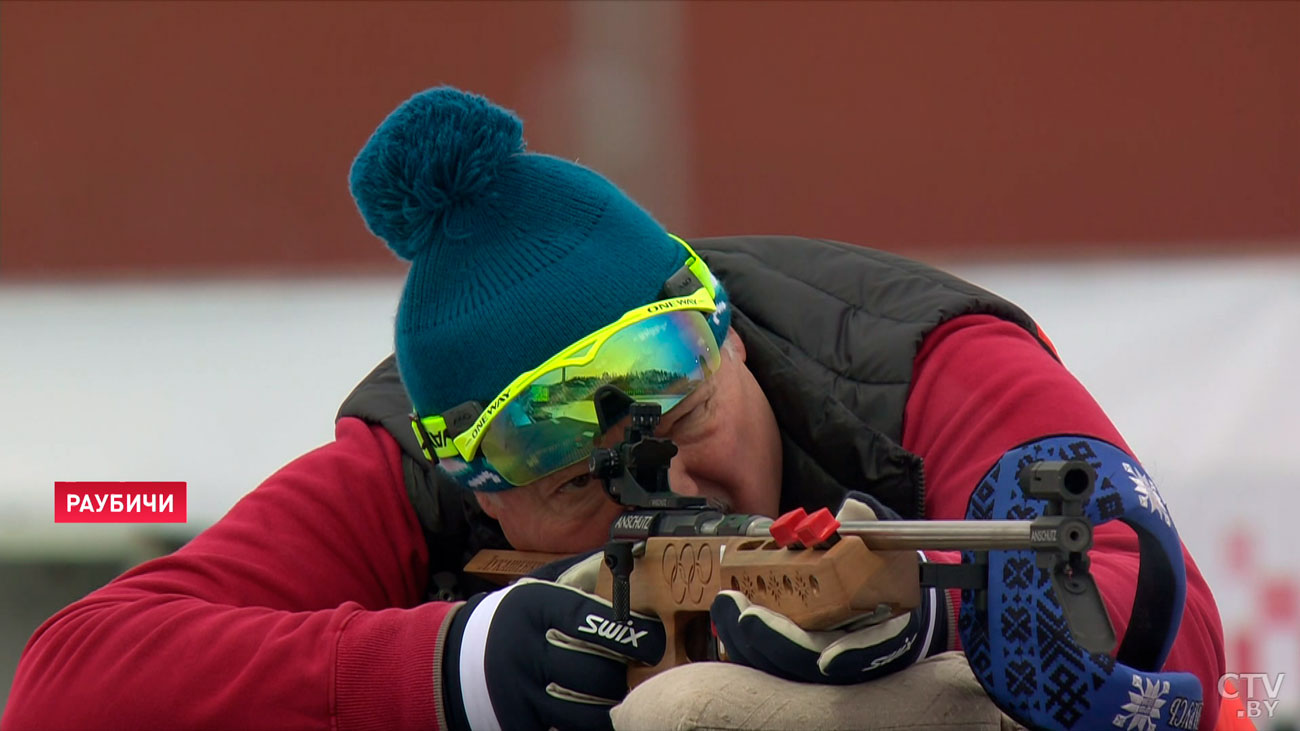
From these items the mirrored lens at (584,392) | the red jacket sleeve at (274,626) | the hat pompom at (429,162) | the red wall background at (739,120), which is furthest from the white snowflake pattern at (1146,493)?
the red wall background at (739,120)

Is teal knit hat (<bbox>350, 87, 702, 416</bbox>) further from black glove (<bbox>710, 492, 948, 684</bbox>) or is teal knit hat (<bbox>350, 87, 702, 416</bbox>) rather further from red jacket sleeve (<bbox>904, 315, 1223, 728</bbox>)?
black glove (<bbox>710, 492, 948, 684</bbox>)

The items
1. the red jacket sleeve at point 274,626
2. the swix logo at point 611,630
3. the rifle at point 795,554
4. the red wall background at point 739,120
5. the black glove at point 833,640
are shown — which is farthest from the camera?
the red wall background at point 739,120

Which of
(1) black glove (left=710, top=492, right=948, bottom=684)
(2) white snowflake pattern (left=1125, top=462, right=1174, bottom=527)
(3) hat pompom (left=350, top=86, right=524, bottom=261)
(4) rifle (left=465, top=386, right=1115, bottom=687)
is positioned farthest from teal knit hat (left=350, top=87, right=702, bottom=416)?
(2) white snowflake pattern (left=1125, top=462, right=1174, bottom=527)

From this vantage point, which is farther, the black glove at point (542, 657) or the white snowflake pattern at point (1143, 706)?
the black glove at point (542, 657)

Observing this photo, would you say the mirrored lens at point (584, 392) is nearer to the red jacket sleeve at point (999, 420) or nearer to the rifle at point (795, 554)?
the rifle at point (795, 554)

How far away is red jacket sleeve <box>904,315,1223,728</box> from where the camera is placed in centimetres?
128

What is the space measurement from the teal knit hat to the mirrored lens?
34mm

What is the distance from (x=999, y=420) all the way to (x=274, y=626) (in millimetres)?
726

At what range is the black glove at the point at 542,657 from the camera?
4.20ft

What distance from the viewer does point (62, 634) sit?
1.62m

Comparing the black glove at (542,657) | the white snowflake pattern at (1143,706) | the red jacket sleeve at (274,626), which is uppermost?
the white snowflake pattern at (1143,706)

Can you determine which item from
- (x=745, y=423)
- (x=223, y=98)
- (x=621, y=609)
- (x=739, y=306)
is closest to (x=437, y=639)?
(x=621, y=609)

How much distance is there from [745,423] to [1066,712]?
64 centimetres

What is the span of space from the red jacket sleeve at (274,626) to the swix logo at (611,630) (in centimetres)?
21
